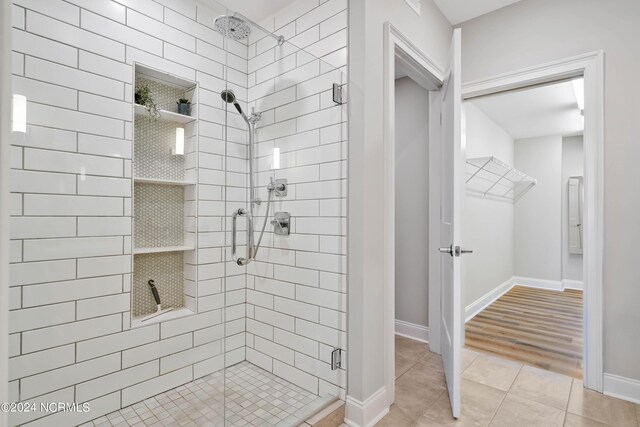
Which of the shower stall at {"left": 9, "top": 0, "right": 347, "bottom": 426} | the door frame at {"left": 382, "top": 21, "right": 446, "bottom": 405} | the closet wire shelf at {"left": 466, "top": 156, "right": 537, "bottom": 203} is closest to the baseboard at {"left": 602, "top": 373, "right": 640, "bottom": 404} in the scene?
the door frame at {"left": 382, "top": 21, "right": 446, "bottom": 405}

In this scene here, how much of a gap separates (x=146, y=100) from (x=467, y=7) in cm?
243

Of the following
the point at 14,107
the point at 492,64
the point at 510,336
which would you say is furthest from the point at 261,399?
the point at 492,64

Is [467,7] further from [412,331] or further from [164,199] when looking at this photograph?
[412,331]

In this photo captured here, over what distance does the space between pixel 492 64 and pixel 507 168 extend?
187cm

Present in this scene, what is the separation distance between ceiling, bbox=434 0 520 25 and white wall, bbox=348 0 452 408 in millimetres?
952

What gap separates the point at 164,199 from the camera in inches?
61.9

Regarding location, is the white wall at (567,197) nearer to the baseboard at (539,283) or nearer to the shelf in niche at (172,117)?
the baseboard at (539,283)

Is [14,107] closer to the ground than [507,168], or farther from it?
closer to the ground

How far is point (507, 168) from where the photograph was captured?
3934mm

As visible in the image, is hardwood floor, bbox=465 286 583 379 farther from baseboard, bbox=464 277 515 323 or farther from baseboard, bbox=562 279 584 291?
baseboard, bbox=562 279 584 291

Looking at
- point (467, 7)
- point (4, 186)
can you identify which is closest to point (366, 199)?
point (4, 186)

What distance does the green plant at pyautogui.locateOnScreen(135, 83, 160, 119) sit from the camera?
153cm

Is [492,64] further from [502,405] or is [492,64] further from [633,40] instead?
[502,405]

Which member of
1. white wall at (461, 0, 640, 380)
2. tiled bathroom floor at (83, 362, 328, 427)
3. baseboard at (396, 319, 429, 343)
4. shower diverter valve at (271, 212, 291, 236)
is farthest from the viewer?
baseboard at (396, 319, 429, 343)
